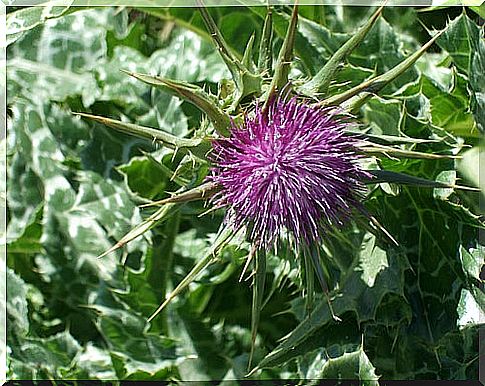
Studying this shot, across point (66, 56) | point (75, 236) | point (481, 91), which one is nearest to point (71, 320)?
point (75, 236)

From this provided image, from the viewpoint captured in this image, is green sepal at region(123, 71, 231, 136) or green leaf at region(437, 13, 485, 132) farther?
green leaf at region(437, 13, 485, 132)

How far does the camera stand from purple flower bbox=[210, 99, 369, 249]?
0.99 meters

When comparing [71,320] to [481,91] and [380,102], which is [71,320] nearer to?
[380,102]

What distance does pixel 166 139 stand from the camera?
1.04 meters

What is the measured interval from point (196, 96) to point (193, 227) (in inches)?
25.9

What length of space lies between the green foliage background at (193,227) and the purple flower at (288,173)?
124 millimetres

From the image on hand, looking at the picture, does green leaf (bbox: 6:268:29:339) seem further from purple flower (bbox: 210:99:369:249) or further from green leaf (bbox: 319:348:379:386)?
purple flower (bbox: 210:99:369:249)

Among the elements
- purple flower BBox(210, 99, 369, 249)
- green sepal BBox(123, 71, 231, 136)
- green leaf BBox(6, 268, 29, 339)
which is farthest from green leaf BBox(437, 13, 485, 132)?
green leaf BBox(6, 268, 29, 339)

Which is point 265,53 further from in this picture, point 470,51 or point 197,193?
point 470,51

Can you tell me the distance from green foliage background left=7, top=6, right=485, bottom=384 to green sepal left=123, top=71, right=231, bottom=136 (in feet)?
0.36

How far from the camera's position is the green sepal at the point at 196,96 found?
1.01 metres

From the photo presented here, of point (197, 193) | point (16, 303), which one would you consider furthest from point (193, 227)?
point (197, 193)

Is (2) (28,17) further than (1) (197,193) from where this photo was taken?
Yes

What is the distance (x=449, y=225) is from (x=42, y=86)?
100cm
